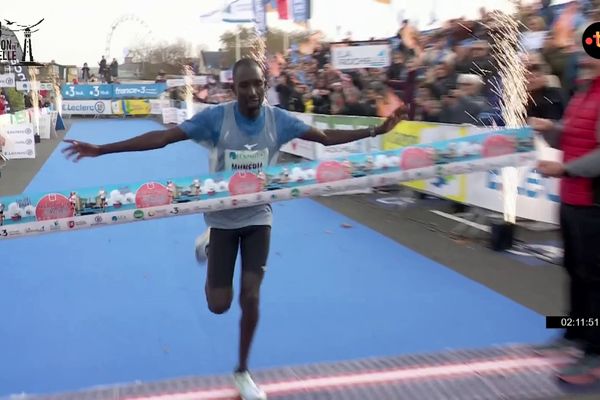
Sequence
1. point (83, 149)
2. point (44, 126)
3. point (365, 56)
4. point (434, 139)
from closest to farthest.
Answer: point (83, 149)
point (434, 139)
point (365, 56)
point (44, 126)

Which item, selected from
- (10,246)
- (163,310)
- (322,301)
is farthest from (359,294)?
(10,246)

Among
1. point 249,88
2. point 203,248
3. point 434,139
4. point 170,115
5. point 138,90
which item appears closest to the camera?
point 249,88

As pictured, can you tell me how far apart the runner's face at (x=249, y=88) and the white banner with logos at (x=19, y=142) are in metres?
14.1

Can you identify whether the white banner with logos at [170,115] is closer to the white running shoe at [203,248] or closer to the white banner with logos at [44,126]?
the white banner with logos at [44,126]

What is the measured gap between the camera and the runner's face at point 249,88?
11.0 ft

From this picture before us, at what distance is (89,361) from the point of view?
14.0 feet

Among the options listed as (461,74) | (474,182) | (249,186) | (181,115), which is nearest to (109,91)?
(181,115)

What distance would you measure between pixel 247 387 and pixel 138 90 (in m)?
36.9

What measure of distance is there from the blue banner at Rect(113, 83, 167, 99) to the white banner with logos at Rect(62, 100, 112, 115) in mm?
963

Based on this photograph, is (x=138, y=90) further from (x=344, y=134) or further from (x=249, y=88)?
(x=249, y=88)

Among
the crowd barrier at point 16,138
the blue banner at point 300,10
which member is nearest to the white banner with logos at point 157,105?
the blue banner at point 300,10

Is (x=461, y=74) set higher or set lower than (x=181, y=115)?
higher

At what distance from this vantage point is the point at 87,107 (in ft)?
124

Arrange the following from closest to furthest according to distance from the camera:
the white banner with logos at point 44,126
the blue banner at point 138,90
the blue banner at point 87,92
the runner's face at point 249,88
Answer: the runner's face at point 249,88 → the white banner with logos at point 44,126 → the blue banner at point 87,92 → the blue banner at point 138,90
